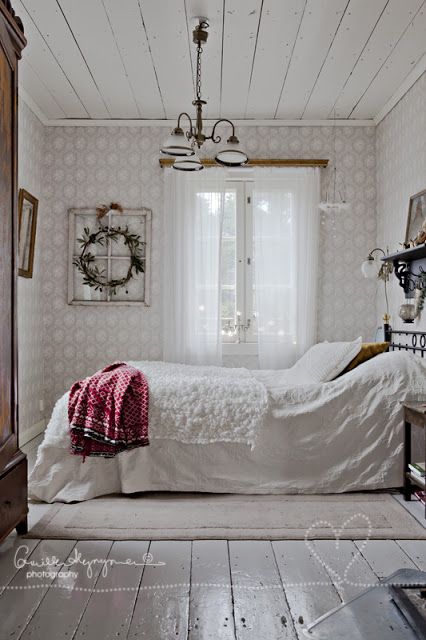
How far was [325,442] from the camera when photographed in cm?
304

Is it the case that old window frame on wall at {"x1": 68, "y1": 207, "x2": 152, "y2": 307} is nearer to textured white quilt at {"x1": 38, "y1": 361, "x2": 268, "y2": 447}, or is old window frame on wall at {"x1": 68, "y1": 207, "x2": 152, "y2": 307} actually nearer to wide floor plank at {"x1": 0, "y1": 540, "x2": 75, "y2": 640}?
textured white quilt at {"x1": 38, "y1": 361, "x2": 268, "y2": 447}

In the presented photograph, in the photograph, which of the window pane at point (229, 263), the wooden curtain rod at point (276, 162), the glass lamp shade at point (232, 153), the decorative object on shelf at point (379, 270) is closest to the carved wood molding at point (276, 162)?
the wooden curtain rod at point (276, 162)

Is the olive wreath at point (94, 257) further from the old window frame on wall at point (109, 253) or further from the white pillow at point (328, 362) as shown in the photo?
the white pillow at point (328, 362)

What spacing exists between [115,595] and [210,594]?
1.14 feet

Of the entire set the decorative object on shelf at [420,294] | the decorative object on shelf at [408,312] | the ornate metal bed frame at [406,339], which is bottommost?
the ornate metal bed frame at [406,339]

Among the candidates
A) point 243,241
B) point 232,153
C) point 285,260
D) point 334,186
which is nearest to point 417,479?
point 232,153

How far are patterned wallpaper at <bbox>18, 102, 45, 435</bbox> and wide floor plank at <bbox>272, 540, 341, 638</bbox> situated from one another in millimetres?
2727

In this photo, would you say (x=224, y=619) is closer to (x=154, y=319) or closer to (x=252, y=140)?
(x=154, y=319)

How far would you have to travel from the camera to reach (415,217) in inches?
154

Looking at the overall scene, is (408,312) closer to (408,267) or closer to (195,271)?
(408,267)

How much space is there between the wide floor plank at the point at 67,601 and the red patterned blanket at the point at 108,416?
0.68 m

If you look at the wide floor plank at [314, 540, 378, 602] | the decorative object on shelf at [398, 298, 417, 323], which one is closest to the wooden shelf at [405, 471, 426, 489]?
the wide floor plank at [314, 540, 378, 602]

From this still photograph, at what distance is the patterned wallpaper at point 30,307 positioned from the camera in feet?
14.2

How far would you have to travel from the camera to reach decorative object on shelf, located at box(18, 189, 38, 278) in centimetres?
429
